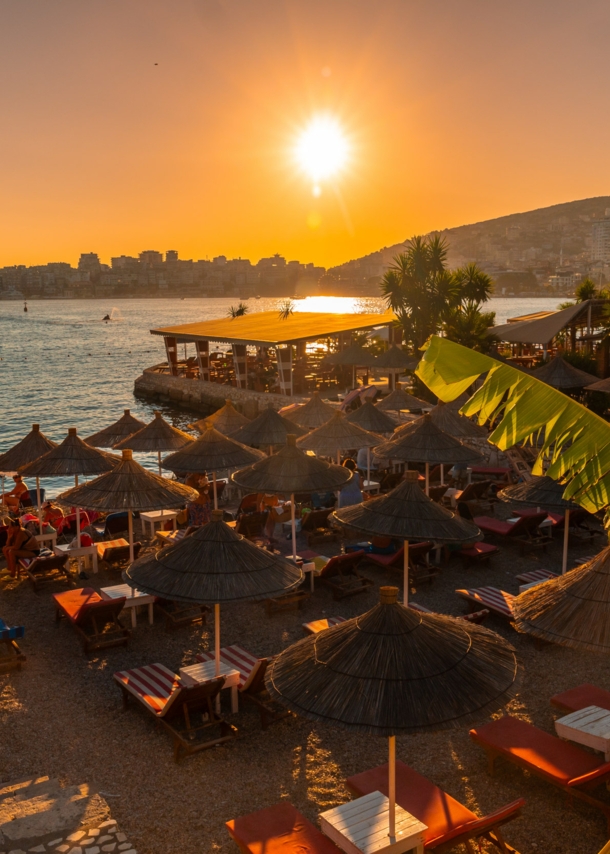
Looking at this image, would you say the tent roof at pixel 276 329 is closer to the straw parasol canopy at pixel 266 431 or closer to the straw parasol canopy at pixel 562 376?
the straw parasol canopy at pixel 562 376

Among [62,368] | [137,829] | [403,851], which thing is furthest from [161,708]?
[62,368]

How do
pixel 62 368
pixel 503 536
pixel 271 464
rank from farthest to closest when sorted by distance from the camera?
pixel 62 368 → pixel 503 536 → pixel 271 464

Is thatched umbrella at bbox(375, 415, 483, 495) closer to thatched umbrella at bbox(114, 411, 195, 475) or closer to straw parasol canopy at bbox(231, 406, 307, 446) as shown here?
straw parasol canopy at bbox(231, 406, 307, 446)

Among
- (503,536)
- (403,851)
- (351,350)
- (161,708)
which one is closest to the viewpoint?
(403,851)

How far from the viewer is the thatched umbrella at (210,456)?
13219 mm

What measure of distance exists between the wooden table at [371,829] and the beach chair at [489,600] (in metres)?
4.90

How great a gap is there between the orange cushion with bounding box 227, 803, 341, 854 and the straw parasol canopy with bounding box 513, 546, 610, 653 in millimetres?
2314

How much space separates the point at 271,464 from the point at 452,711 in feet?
23.0

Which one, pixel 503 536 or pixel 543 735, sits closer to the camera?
pixel 543 735

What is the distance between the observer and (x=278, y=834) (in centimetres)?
562

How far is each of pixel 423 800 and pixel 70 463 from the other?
8.59 meters

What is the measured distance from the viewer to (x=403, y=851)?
5.36m

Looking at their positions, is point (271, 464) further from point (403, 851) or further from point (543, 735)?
point (403, 851)

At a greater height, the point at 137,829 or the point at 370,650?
the point at 370,650
